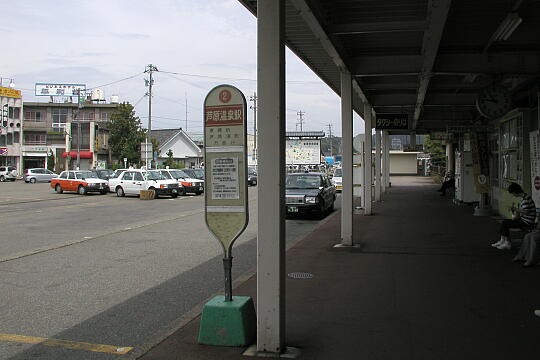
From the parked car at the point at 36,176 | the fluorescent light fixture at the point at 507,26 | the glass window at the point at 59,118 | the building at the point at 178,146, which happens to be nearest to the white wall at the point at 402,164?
the building at the point at 178,146

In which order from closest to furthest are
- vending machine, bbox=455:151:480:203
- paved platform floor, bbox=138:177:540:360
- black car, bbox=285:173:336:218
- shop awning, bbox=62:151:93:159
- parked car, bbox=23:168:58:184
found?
paved platform floor, bbox=138:177:540:360 < black car, bbox=285:173:336:218 < vending machine, bbox=455:151:480:203 < parked car, bbox=23:168:58:184 < shop awning, bbox=62:151:93:159

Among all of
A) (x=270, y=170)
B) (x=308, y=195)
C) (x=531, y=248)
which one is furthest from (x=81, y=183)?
(x=270, y=170)

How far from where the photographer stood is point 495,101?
38.9 ft

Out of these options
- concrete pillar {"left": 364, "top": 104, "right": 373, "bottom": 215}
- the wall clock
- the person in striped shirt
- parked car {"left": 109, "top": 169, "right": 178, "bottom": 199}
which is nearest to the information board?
the person in striped shirt

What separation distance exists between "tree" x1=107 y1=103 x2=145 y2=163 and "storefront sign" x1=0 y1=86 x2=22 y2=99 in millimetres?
15694

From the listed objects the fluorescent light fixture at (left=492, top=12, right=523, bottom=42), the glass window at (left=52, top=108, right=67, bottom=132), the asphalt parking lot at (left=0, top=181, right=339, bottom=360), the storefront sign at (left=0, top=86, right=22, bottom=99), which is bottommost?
the asphalt parking lot at (left=0, top=181, right=339, bottom=360)

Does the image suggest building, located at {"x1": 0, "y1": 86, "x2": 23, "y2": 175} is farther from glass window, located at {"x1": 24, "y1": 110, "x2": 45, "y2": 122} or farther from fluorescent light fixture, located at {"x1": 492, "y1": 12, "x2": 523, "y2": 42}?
fluorescent light fixture, located at {"x1": 492, "y1": 12, "x2": 523, "y2": 42}

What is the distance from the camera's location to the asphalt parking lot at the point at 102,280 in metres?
5.73

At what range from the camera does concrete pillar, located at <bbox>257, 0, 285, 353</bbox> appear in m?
4.93

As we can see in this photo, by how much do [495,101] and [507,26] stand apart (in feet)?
12.3

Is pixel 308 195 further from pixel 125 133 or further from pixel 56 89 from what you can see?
pixel 56 89

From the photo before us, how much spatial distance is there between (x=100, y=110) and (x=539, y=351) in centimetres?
7312

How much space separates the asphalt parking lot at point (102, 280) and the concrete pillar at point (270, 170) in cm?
142

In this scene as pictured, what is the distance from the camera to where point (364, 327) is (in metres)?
5.74
